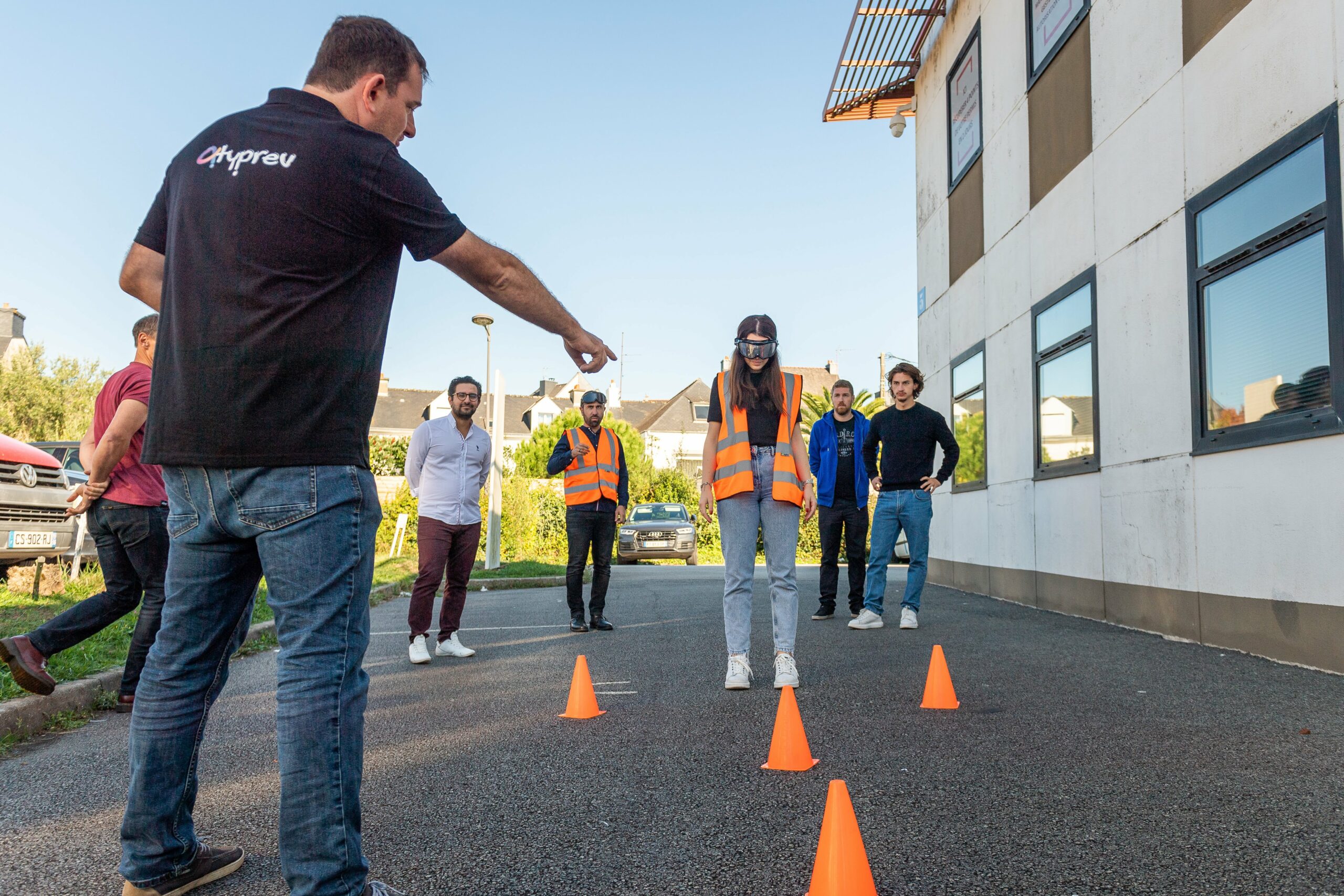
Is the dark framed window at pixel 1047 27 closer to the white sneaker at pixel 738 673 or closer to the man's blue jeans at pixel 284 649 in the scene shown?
the white sneaker at pixel 738 673

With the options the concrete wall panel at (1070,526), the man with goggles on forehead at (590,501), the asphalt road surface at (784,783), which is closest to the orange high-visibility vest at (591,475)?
the man with goggles on forehead at (590,501)

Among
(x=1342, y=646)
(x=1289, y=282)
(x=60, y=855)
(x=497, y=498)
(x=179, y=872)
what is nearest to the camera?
(x=179, y=872)

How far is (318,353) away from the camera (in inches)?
87.0

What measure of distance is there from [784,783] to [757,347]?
2759mm

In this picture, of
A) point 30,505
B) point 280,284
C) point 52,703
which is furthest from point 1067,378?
point 30,505

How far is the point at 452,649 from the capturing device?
23.5 feet

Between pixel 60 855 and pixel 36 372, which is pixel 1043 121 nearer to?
pixel 60 855

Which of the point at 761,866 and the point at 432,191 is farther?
the point at 761,866

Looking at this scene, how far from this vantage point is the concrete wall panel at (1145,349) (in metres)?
7.34

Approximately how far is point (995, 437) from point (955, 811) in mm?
8889

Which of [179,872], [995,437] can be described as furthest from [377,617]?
[179,872]

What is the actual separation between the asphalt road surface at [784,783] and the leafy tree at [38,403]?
2908 cm

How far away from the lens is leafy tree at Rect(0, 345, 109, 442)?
98.8 ft

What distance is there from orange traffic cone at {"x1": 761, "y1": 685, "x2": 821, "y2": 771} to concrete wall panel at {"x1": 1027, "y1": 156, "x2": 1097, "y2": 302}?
6.62 meters
